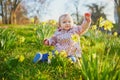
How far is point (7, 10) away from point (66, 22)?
60.2 ft

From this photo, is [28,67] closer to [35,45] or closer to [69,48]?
[69,48]

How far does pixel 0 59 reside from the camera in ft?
15.7

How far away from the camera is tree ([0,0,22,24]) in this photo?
19005mm

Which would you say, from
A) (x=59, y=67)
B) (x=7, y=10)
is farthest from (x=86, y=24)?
A: (x=7, y=10)

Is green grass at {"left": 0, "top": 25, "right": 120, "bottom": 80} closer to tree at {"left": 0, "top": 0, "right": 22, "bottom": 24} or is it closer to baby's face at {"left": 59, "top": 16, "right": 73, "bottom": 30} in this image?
baby's face at {"left": 59, "top": 16, "right": 73, "bottom": 30}

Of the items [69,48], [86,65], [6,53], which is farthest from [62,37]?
[86,65]

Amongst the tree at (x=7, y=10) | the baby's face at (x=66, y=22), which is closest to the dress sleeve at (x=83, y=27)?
the baby's face at (x=66, y=22)

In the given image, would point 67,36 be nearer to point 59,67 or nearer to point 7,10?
point 59,67

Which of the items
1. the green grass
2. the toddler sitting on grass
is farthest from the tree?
the toddler sitting on grass

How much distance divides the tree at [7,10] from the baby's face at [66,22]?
→ 14337 mm

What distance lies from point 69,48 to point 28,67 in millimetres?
788

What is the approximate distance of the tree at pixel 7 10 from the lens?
19.0 m

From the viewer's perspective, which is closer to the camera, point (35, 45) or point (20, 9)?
point (35, 45)

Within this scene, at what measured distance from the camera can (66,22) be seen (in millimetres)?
4801
